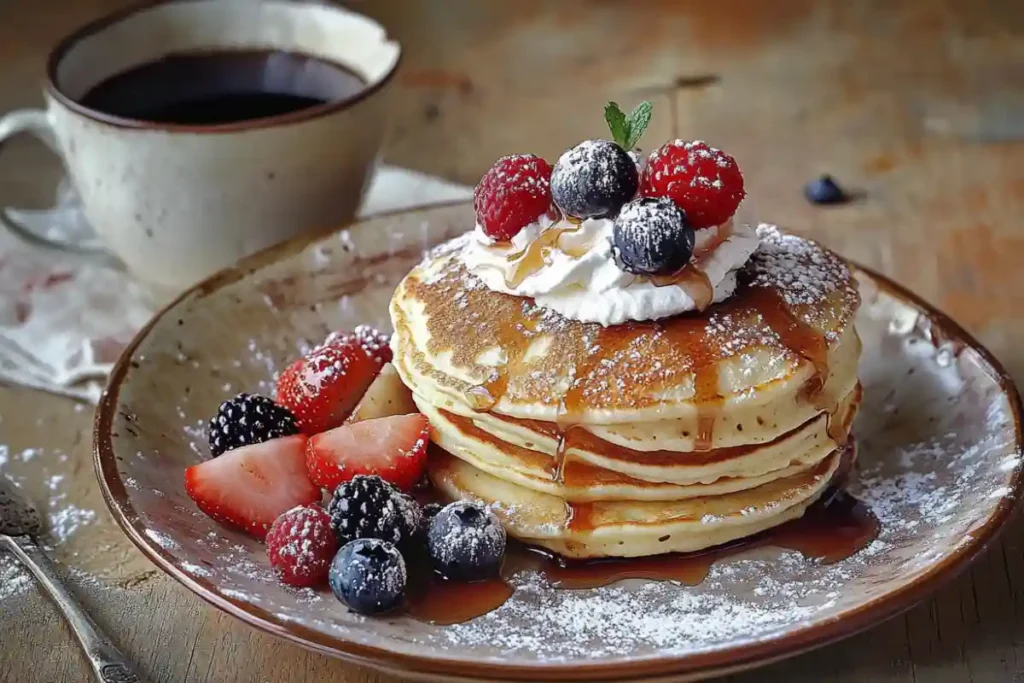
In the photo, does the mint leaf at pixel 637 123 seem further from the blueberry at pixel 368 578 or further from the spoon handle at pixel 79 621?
the spoon handle at pixel 79 621

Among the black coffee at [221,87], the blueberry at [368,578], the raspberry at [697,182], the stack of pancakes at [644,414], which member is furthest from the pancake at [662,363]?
the black coffee at [221,87]

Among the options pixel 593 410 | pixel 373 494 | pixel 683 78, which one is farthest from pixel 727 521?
pixel 683 78

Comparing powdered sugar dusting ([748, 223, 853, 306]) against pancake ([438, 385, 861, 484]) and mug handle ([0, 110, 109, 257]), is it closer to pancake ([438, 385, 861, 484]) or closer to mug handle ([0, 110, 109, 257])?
pancake ([438, 385, 861, 484])

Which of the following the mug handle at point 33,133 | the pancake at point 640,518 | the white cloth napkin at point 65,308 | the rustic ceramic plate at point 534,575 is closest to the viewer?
the rustic ceramic plate at point 534,575

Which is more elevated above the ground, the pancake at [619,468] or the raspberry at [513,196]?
the raspberry at [513,196]

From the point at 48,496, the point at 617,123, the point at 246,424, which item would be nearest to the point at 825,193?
the point at 617,123

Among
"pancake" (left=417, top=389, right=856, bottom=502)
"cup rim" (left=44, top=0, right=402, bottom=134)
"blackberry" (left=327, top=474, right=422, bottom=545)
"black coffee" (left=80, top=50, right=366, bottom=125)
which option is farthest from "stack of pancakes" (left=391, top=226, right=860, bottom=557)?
"black coffee" (left=80, top=50, right=366, bottom=125)
